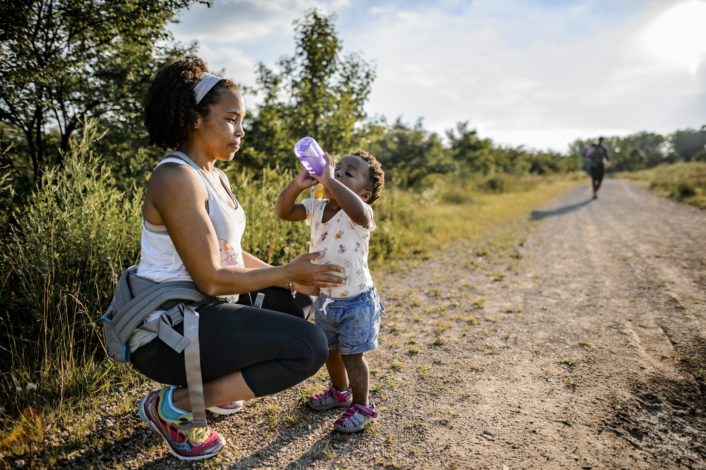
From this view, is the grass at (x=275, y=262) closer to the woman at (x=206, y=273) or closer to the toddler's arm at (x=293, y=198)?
the woman at (x=206, y=273)

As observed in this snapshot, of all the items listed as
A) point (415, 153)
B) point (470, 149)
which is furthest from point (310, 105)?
point (470, 149)

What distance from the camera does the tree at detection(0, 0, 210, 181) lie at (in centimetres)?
375

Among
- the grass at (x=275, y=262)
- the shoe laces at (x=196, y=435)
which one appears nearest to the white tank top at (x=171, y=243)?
the shoe laces at (x=196, y=435)

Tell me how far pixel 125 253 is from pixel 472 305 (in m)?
3.31

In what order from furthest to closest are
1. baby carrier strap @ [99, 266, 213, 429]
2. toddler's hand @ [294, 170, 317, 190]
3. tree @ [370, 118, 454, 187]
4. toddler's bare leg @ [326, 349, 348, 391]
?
tree @ [370, 118, 454, 187] < toddler's bare leg @ [326, 349, 348, 391] < toddler's hand @ [294, 170, 317, 190] < baby carrier strap @ [99, 266, 213, 429]

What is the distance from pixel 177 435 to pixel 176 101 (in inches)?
63.4

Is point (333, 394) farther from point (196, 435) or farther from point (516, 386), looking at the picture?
point (516, 386)

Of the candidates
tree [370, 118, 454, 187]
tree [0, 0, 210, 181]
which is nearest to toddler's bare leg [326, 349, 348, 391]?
tree [0, 0, 210, 181]

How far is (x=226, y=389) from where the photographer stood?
2027 millimetres

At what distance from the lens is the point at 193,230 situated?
1936 mm

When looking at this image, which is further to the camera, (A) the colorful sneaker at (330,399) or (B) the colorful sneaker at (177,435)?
(A) the colorful sneaker at (330,399)

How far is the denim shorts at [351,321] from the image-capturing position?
7.81ft

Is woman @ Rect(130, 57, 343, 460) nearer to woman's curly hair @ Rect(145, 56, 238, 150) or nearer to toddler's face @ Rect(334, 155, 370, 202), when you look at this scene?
woman's curly hair @ Rect(145, 56, 238, 150)

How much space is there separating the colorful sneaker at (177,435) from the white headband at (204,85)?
4.73 feet
